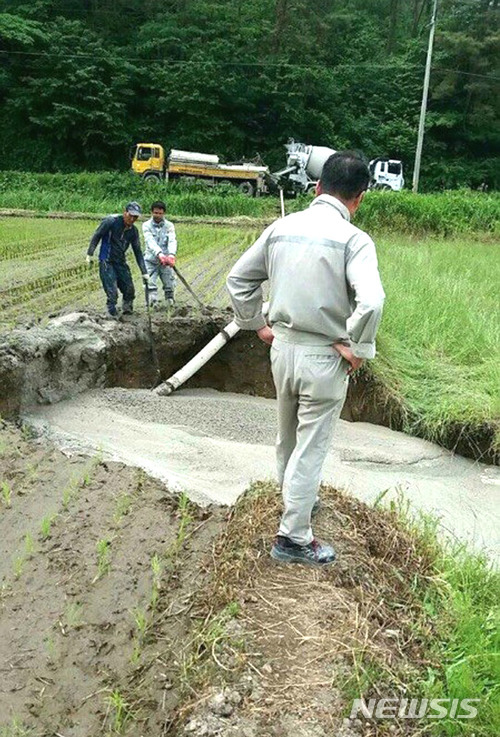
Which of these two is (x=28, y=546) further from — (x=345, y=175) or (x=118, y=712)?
(x=345, y=175)

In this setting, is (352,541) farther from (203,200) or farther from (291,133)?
(291,133)

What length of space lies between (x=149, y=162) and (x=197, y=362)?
23.2m

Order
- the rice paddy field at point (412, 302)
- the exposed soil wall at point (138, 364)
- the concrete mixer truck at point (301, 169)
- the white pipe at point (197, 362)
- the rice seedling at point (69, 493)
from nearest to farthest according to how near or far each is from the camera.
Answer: the rice seedling at point (69, 493) < the exposed soil wall at point (138, 364) < the rice paddy field at point (412, 302) < the white pipe at point (197, 362) < the concrete mixer truck at point (301, 169)

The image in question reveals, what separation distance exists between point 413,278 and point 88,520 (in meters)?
7.15

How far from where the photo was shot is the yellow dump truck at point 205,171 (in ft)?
88.0

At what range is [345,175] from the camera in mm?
2791

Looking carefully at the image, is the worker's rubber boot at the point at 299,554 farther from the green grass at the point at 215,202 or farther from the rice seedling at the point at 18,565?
the green grass at the point at 215,202

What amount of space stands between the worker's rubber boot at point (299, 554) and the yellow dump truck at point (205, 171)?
949 inches

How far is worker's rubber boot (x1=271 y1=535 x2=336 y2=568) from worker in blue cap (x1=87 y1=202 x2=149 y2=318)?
17.1 feet

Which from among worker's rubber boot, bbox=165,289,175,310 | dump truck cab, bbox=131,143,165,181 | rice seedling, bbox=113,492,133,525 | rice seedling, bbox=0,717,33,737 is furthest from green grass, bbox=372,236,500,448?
dump truck cab, bbox=131,143,165,181

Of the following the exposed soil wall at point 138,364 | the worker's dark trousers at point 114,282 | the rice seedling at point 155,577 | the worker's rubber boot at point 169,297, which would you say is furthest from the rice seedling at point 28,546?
the worker's rubber boot at point 169,297

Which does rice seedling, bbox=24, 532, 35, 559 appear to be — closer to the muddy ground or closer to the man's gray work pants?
the muddy ground

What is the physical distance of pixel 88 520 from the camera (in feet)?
11.8

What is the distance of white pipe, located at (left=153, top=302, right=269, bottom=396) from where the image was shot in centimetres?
698
